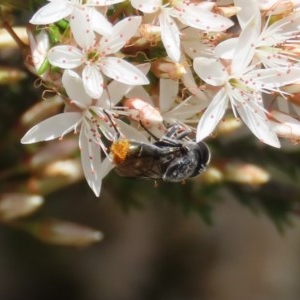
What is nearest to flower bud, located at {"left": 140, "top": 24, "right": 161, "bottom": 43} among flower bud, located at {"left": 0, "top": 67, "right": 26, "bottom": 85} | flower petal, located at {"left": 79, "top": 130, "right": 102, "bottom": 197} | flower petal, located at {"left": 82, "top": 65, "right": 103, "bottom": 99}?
flower petal, located at {"left": 82, "top": 65, "right": 103, "bottom": 99}

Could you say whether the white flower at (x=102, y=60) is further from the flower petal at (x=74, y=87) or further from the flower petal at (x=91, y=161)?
the flower petal at (x=91, y=161)

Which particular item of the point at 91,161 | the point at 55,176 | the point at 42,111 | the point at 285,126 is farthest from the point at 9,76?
the point at 285,126

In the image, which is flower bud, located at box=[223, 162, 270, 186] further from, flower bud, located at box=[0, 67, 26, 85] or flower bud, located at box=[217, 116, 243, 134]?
flower bud, located at box=[0, 67, 26, 85]

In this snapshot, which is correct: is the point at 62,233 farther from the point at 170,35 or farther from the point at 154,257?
the point at 154,257

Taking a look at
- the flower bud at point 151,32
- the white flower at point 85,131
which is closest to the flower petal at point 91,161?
the white flower at point 85,131

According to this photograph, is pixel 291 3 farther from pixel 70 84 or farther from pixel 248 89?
pixel 70 84
